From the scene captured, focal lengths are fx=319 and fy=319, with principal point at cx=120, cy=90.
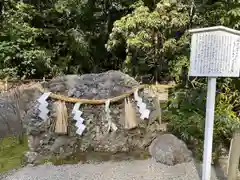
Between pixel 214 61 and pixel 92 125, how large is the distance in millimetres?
1944

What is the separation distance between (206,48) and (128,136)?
1727 millimetres

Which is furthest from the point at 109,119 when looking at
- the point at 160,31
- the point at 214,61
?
the point at 160,31

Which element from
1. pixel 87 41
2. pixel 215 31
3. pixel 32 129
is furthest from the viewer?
pixel 87 41

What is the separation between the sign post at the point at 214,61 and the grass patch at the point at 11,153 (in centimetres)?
237

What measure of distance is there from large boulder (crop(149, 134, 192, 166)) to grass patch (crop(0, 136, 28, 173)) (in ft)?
5.80

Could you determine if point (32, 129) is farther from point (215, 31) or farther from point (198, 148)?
point (215, 31)

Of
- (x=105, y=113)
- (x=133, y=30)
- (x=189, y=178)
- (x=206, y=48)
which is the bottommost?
(x=189, y=178)

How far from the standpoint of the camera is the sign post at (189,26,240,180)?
326 centimetres

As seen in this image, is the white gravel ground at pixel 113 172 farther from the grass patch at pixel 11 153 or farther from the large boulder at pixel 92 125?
the large boulder at pixel 92 125

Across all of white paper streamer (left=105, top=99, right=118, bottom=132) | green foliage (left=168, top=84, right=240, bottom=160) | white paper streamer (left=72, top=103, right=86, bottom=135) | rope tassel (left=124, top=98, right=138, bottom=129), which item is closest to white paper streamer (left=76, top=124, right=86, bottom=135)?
white paper streamer (left=72, top=103, right=86, bottom=135)

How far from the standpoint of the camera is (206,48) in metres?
3.33

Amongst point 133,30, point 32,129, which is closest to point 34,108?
point 32,129

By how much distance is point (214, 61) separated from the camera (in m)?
3.29

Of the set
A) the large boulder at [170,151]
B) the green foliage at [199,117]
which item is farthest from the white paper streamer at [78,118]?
the green foliage at [199,117]
